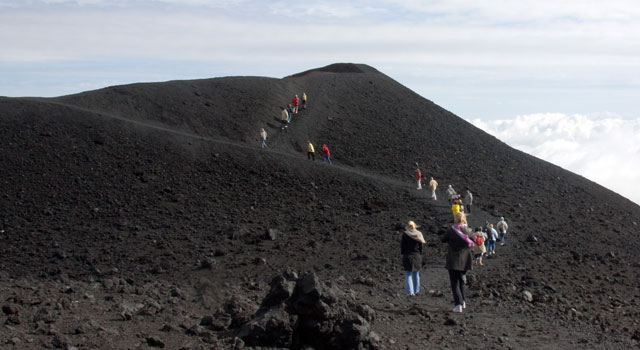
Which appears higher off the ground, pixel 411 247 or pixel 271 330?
pixel 411 247

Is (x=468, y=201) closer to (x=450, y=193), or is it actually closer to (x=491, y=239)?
(x=450, y=193)

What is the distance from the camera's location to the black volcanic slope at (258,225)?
12836 millimetres

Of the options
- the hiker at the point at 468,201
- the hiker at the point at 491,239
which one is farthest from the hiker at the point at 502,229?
the hiker at the point at 468,201

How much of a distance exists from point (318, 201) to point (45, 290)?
15154 millimetres

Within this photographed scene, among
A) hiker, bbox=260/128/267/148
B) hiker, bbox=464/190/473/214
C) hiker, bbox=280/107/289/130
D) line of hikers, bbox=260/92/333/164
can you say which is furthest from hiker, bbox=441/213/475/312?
hiker, bbox=280/107/289/130

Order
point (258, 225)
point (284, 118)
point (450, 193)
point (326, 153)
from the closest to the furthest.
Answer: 1. point (258, 225)
2. point (450, 193)
3. point (326, 153)
4. point (284, 118)

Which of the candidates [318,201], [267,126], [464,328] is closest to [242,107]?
[267,126]

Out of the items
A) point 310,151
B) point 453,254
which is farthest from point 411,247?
point 310,151

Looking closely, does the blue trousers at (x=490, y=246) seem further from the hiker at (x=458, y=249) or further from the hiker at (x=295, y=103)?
the hiker at (x=295, y=103)

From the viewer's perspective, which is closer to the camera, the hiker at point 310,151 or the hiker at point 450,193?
the hiker at point 450,193

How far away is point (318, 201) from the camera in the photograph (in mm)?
29203

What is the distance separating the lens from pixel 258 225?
26.0 metres

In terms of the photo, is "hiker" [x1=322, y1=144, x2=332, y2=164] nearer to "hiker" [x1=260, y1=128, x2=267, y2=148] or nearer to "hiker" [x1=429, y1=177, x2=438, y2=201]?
"hiker" [x1=260, y1=128, x2=267, y2=148]

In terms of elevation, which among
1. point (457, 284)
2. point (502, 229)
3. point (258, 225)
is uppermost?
point (457, 284)
